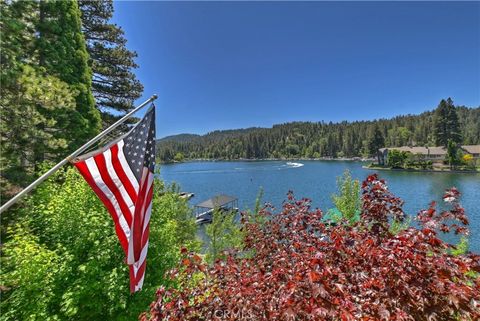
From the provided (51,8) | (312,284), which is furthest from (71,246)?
(51,8)

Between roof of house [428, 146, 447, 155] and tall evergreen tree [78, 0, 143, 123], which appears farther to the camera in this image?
roof of house [428, 146, 447, 155]

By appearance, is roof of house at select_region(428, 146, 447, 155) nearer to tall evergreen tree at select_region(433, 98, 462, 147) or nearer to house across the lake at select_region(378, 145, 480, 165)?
house across the lake at select_region(378, 145, 480, 165)

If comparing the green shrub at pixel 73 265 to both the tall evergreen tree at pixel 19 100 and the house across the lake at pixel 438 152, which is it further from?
the house across the lake at pixel 438 152

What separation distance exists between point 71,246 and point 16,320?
1707 mm

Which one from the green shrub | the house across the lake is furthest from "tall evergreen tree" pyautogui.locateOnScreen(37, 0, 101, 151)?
the house across the lake

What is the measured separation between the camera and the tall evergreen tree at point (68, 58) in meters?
9.88

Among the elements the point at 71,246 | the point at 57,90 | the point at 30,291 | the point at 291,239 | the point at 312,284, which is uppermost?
the point at 57,90

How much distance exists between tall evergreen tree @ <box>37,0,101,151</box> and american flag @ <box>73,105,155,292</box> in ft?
24.1

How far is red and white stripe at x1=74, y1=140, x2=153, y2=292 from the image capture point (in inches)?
133

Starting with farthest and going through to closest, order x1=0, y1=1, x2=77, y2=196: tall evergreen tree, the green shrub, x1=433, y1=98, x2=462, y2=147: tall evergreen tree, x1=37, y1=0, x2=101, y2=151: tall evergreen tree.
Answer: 1. x1=433, y1=98, x2=462, y2=147: tall evergreen tree
2. x1=37, y1=0, x2=101, y2=151: tall evergreen tree
3. x1=0, y1=1, x2=77, y2=196: tall evergreen tree
4. the green shrub

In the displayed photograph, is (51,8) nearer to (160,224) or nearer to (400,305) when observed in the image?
(160,224)

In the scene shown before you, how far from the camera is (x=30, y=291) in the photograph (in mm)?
5809

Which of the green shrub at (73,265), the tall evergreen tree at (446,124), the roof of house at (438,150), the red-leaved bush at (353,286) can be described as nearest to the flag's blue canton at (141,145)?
the red-leaved bush at (353,286)

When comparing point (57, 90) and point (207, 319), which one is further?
point (57, 90)
